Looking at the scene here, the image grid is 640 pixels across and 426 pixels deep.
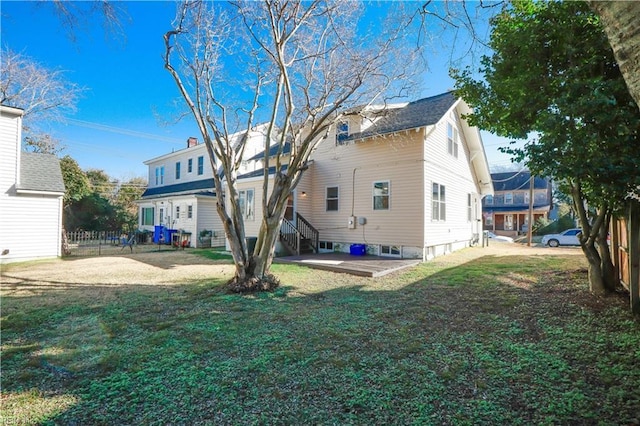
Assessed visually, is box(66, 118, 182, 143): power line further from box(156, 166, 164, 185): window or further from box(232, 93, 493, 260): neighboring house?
box(232, 93, 493, 260): neighboring house

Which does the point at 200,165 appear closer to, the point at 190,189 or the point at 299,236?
the point at 190,189

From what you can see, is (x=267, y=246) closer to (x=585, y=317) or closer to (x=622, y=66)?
(x=585, y=317)

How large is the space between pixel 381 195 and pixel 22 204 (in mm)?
14010

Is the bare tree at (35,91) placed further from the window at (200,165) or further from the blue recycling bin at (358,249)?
the blue recycling bin at (358,249)

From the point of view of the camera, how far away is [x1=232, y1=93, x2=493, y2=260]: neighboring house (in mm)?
11492

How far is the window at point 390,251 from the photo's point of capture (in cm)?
1190

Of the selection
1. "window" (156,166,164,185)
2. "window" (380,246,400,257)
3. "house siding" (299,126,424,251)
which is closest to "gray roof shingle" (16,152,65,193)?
"window" (156,166,164,185)

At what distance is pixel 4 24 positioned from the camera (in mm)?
3891

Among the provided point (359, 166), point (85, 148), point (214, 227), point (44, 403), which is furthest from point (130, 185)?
point (44, 403)

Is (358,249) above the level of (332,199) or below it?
below

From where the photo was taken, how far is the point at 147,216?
76.2 ft

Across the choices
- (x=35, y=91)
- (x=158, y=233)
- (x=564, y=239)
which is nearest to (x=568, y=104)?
(x=564, y=239)

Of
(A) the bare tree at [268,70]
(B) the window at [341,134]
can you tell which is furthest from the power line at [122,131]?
(A) the bare tree at [268,70]

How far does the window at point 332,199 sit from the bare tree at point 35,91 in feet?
43.1
